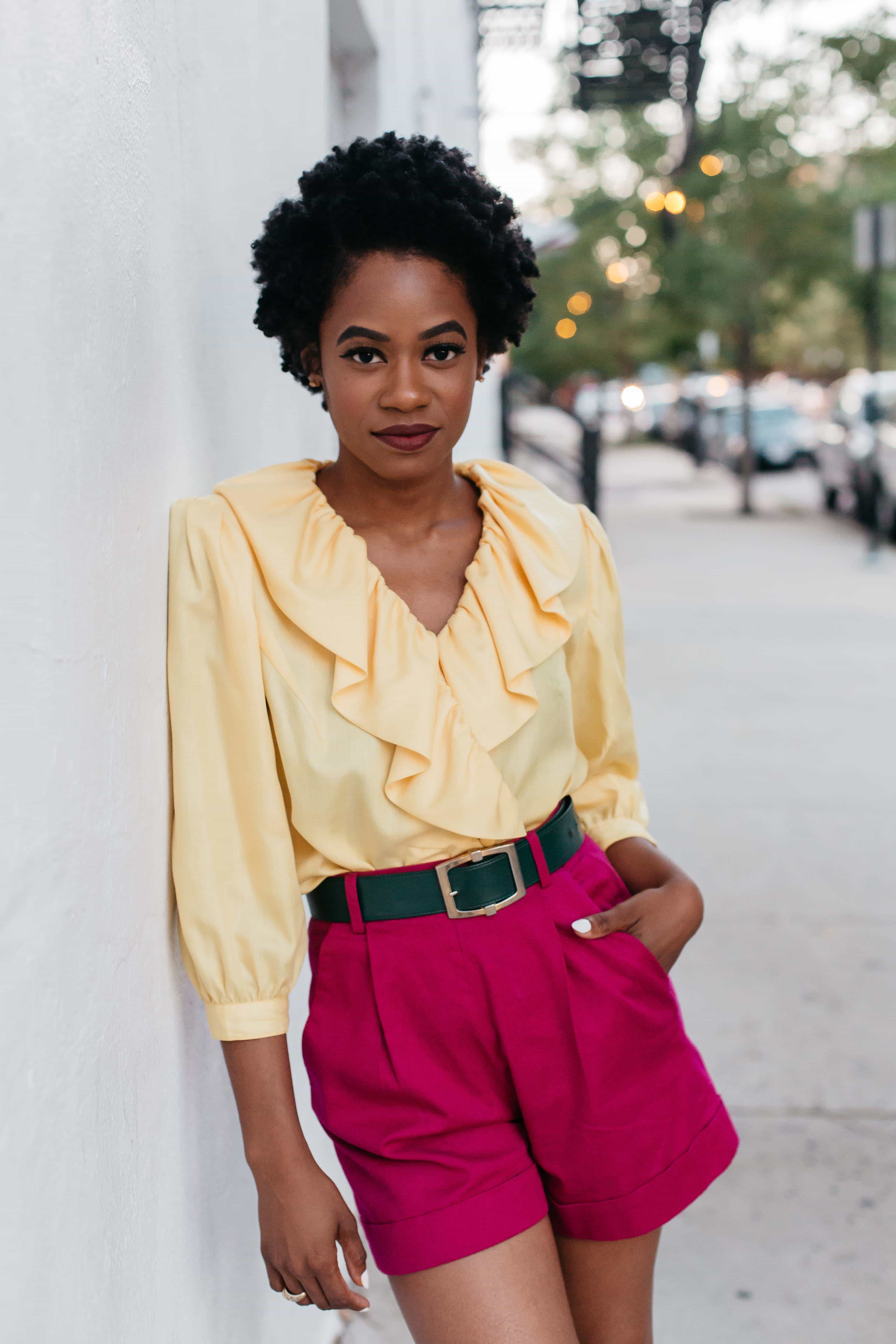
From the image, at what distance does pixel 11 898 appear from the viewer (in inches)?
41.1

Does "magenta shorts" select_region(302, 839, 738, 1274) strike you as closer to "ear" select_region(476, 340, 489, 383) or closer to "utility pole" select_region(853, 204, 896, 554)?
"ear" select_region(476, 340, 489, 383)

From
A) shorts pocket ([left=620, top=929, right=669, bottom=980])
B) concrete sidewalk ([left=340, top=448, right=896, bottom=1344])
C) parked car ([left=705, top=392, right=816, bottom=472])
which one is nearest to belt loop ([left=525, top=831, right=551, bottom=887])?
shorts pocket ([left=620, top=929, right=669, bottom=980])

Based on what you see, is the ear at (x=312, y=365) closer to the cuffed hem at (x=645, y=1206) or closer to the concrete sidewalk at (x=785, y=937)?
the cuffed hem at (x=645, y=1206)

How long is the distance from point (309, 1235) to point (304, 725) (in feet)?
2.02

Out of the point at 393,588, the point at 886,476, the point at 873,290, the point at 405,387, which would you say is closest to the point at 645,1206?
the point at 393,588

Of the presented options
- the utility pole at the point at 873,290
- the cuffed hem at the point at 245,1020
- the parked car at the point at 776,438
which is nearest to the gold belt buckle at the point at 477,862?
the cuffed hem at the point at 245,1020

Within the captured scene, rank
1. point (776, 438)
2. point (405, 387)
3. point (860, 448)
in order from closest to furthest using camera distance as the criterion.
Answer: point (405, 387) → point (860, 448) → point (776, 438)

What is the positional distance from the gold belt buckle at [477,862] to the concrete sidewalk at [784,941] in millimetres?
1531

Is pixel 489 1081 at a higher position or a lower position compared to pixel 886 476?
lower

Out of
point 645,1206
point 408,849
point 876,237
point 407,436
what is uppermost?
point 876,237

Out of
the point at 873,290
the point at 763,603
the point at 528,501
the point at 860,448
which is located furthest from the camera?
the point at 860,448

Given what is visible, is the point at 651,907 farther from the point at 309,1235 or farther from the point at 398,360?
the point at 398,360

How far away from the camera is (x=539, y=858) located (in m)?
1.76

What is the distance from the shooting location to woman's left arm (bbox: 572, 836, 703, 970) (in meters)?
1.80
